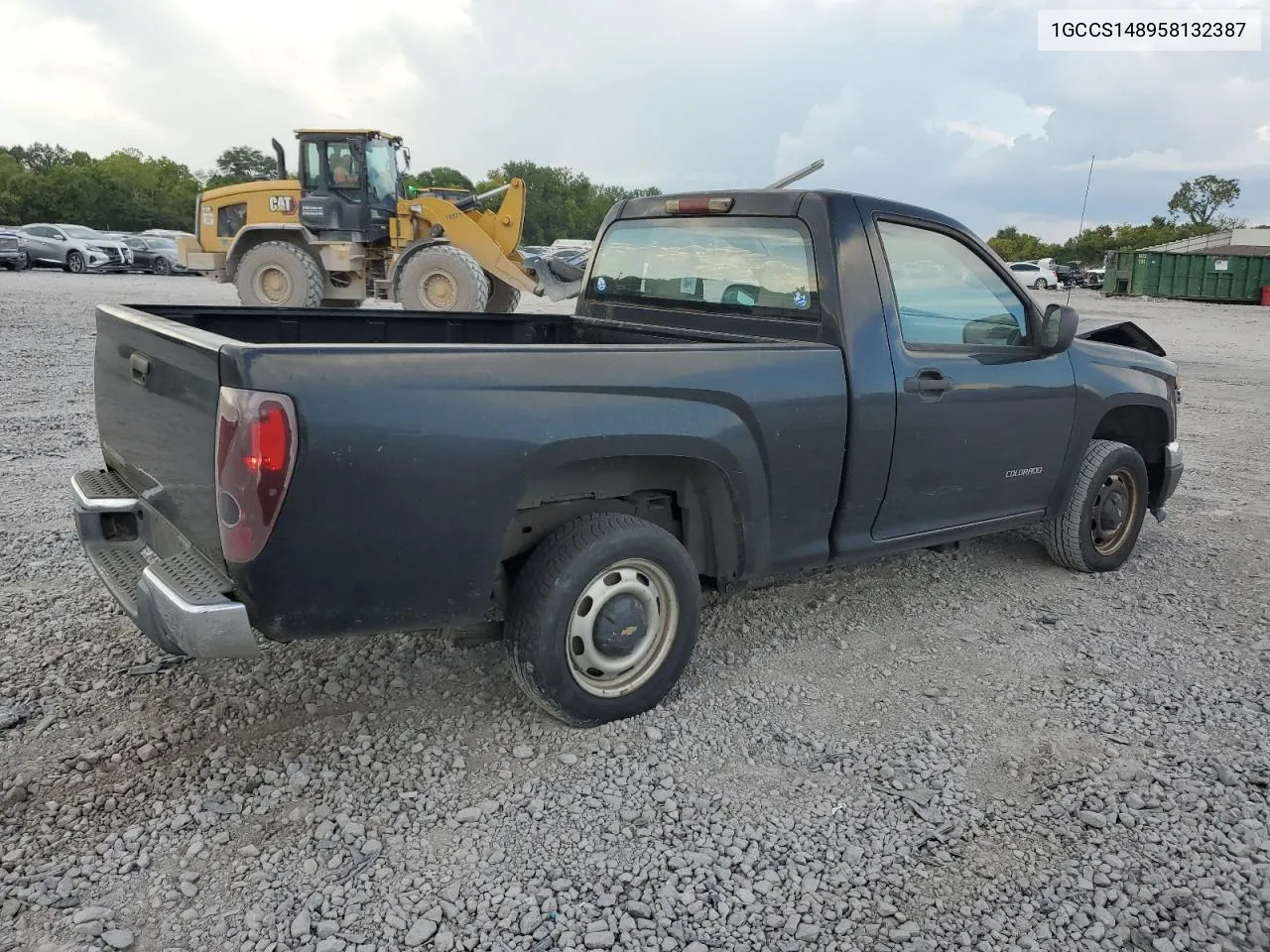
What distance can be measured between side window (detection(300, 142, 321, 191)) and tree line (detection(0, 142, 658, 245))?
41236mm

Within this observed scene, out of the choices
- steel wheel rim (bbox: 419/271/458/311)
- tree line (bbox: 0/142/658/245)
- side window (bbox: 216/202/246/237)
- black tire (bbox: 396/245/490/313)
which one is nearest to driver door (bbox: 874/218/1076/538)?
black tire (bbox: 396/245/490/313)

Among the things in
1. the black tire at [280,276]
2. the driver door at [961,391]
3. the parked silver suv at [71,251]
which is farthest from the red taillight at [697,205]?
the parked silver suv at [71,251]

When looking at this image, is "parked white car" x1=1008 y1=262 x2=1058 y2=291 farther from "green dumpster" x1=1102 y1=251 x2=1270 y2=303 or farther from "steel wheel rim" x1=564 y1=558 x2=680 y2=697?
"steel wheel rim" x1=564 y1=558 x2=680 y2=697

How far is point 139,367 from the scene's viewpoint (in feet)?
10.7

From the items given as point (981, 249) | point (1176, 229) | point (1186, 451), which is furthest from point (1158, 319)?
point (1176, 229)

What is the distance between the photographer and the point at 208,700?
3.47m

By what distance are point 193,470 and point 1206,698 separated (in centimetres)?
374

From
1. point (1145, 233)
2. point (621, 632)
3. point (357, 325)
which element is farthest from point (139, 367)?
point (1145, 233)

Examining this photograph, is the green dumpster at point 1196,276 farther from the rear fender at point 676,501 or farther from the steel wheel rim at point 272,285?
the rear fender at point 676,501

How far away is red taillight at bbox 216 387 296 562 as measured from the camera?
2.56 metres

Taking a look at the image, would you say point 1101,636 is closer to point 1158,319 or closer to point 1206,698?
point 1206,698

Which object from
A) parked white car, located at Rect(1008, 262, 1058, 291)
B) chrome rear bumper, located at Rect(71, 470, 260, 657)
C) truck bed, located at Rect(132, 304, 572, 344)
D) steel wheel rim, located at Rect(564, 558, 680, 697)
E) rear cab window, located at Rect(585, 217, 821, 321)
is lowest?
steel wheel rim, located at Rect(564, 558, 680, 697)

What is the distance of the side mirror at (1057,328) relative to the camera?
14.2 feet

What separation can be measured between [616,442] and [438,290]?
11902 mm
